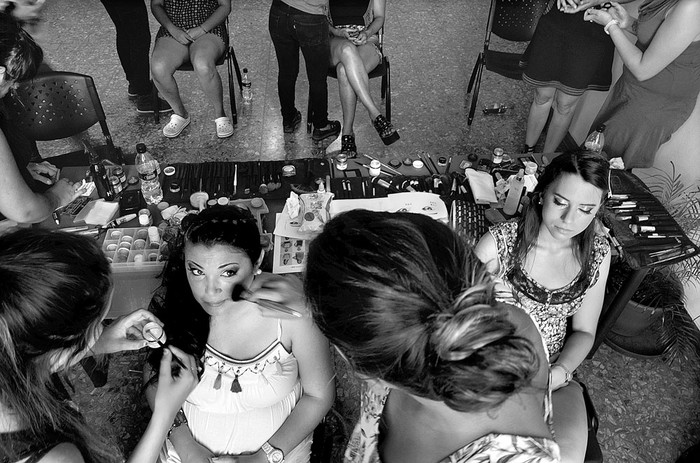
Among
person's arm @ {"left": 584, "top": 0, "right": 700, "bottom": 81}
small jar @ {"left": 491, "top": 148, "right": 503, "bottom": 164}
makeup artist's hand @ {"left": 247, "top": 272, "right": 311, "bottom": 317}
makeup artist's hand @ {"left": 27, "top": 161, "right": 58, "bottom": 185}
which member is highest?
person's arm @ {"left": 584, "top": 0, "right": 700, "bottom": 81}

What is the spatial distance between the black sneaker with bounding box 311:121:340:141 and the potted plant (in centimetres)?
217

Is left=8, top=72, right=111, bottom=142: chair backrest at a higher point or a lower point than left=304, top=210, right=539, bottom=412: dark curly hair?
lower

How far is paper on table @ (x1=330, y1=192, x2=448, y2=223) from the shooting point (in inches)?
86.0

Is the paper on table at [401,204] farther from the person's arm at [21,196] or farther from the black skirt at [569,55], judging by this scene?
the black skirt at [569,55]

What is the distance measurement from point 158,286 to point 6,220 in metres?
0.72

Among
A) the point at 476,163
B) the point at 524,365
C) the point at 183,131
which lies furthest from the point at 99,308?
the point at 183,131

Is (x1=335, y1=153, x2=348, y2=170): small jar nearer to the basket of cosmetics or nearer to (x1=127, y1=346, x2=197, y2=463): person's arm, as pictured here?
the basket of cosmetics

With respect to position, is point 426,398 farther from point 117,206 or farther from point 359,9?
point 359,9

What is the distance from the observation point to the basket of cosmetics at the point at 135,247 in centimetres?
192

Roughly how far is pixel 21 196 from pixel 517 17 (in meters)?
3.33

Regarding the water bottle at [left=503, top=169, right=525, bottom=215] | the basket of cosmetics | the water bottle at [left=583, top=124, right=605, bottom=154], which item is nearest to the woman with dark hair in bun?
the basket of cosmetics

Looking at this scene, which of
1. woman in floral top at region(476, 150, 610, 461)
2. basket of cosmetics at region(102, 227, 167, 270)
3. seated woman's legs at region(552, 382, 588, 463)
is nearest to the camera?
seated woman's legs at region(552, 382, 588, 463)

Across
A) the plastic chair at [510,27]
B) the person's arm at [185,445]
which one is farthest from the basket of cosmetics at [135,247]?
the plastic chair at [510,27]

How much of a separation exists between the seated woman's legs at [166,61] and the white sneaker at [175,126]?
199 mm
